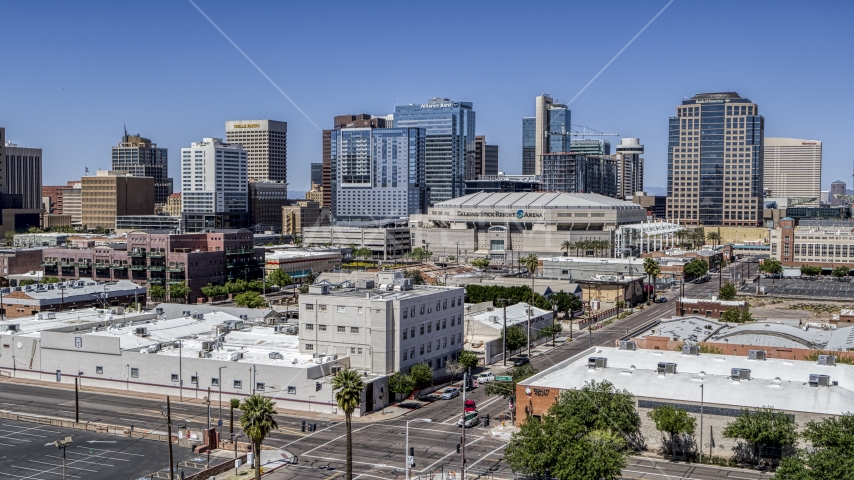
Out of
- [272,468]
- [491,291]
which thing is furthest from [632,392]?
[491,291]

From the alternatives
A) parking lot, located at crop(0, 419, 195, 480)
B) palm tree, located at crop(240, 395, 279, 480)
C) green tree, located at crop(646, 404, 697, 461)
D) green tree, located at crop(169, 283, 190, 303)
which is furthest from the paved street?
green tree, located at crop(169, 283, 190, 303)

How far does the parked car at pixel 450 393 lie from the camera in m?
77.9

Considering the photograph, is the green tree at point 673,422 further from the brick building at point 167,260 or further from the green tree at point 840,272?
the green tree at point 840,272

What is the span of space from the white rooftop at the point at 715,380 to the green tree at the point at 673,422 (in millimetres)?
1954

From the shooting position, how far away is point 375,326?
255 feet

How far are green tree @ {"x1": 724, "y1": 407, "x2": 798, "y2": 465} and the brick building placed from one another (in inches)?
4156

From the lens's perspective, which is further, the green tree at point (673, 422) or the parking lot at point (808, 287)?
the parking lot at point (808, 287)

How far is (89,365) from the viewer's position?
82250 millimetres

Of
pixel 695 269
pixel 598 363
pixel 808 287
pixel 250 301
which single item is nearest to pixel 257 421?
pixel 598 363

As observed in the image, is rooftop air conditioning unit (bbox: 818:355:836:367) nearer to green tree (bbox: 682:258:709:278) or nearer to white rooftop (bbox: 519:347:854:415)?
white rooftop (bbox: 519:347:854:415)

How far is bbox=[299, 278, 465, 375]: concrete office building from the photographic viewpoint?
7769 centimetres

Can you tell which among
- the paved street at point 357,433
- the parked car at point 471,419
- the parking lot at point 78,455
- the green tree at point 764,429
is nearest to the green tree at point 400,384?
the paved street at point 357,433

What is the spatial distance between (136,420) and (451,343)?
31008 mm

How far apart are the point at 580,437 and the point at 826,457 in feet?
44.9
